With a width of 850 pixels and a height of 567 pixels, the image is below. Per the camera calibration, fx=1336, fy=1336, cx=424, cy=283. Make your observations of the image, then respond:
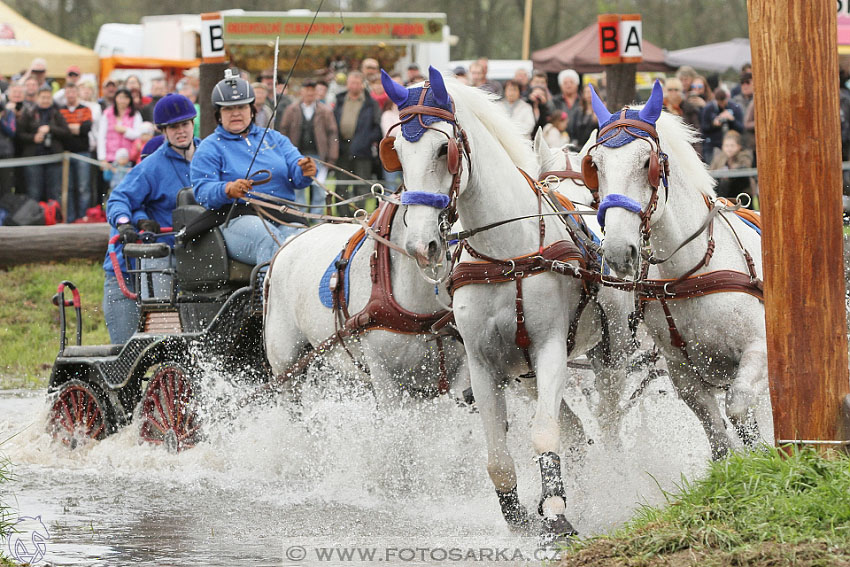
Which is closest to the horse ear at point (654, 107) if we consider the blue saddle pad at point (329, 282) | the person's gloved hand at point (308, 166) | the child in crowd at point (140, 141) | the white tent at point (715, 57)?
the blue saddle pad at point (329, 282)

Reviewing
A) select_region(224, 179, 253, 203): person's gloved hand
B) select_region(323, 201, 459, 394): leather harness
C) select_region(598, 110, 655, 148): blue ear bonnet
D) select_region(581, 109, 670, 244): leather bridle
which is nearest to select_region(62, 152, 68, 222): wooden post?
select_region(224, 179, 253, 203): person's gloved hand

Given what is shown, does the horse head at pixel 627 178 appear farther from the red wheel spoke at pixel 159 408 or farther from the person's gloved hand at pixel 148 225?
the person's gloved hand at pixel 148 225

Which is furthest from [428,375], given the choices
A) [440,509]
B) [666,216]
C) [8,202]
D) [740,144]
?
[8,202]

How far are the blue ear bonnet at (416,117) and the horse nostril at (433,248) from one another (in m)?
0.44

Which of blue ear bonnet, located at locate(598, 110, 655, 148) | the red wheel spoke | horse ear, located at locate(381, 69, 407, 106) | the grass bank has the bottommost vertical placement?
the red wheel spoke

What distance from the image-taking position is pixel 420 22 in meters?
18.6

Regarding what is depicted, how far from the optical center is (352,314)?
6.64 metres

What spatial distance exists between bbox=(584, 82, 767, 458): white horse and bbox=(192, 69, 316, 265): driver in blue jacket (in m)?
2.78

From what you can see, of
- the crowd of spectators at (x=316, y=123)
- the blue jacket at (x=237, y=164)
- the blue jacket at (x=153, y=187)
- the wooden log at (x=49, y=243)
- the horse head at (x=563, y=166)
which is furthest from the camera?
the crowd of spectators at (x=316, y=123)

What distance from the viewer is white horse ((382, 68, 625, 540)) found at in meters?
5.23

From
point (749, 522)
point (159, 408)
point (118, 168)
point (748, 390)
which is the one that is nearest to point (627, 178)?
point (748, 390)

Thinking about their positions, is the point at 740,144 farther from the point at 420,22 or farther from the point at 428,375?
the point at 428,375

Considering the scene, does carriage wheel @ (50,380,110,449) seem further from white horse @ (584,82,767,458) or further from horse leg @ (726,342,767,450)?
horse leg @ (726,342,767,450)

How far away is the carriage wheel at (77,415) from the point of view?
822 centimetres
